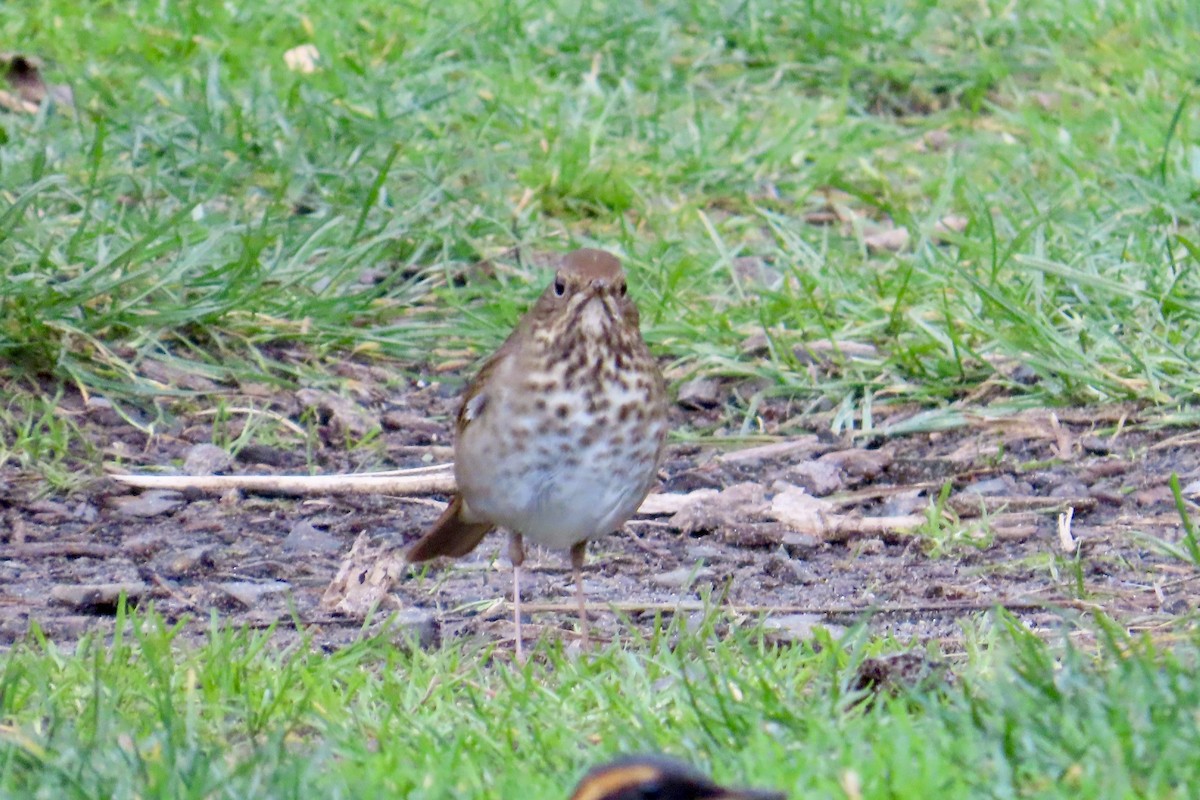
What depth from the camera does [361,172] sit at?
8250 millimetres

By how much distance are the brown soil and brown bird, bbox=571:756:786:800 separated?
192 cm

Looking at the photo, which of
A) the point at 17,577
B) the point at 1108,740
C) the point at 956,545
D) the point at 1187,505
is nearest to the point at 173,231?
the point at 17,577

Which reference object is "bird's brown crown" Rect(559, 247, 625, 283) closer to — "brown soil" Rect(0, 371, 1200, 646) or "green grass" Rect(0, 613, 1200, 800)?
"brown soil" Rect(0, 371, 1200, 646)

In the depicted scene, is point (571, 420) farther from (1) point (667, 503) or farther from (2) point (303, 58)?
(2) point (303, 58)

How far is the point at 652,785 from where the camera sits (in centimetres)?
282

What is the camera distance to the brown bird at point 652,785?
2816mm

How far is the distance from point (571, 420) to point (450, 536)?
0.72 m

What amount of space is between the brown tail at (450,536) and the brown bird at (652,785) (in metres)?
2.62

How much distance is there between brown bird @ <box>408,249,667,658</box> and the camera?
197 inches

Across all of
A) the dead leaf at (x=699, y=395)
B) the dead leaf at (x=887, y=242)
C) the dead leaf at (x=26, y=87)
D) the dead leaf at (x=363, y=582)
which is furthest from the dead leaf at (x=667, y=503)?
the dead leaf at (x=26, y=87)

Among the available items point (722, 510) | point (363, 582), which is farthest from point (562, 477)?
point (722, 510)

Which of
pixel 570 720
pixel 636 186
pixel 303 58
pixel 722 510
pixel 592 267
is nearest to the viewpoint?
pixel 570 720

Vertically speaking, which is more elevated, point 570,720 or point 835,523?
point 570,720

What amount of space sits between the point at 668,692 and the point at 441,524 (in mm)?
1488
